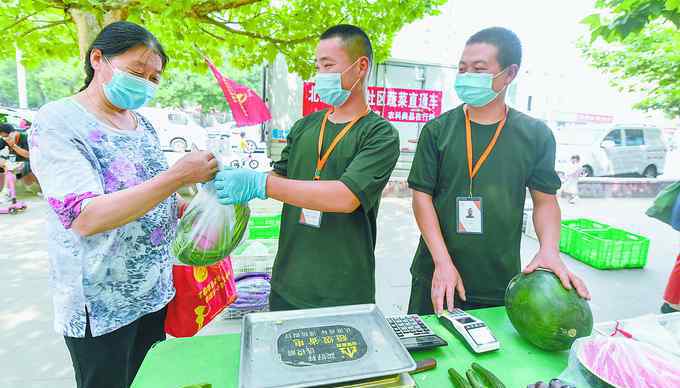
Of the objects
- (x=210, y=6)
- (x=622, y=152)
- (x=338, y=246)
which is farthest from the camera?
(x=622, y=152)

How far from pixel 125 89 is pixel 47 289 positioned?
3561 mm

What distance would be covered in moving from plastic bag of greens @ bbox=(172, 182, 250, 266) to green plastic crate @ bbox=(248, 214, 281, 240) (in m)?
2.26

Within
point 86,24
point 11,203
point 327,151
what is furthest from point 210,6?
point 11,203

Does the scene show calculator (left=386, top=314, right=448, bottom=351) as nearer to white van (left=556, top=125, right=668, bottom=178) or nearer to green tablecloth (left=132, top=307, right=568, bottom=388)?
green tablecloth (left=132, top=307, right=568, bottom=388)

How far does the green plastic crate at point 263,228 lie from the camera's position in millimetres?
3857

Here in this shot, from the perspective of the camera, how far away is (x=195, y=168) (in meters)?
1.45

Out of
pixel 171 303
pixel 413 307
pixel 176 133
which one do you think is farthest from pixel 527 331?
pixel 176 133

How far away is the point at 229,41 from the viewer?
515 cm

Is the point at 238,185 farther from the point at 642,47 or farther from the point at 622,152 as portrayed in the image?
the point at 622,152

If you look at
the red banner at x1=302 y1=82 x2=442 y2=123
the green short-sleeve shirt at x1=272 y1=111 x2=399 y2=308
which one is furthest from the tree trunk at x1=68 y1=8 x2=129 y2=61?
the red banner at x1=302 y1=82 x2=442 y2=123

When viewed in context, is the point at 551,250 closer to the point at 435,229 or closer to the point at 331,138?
the point at 435,229

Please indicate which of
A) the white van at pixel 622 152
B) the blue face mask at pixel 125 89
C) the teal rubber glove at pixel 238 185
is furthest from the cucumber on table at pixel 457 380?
the white van at pixel 622 152

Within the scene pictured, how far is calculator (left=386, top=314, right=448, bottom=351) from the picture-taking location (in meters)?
1.30

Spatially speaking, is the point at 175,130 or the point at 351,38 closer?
the point at 351,38
